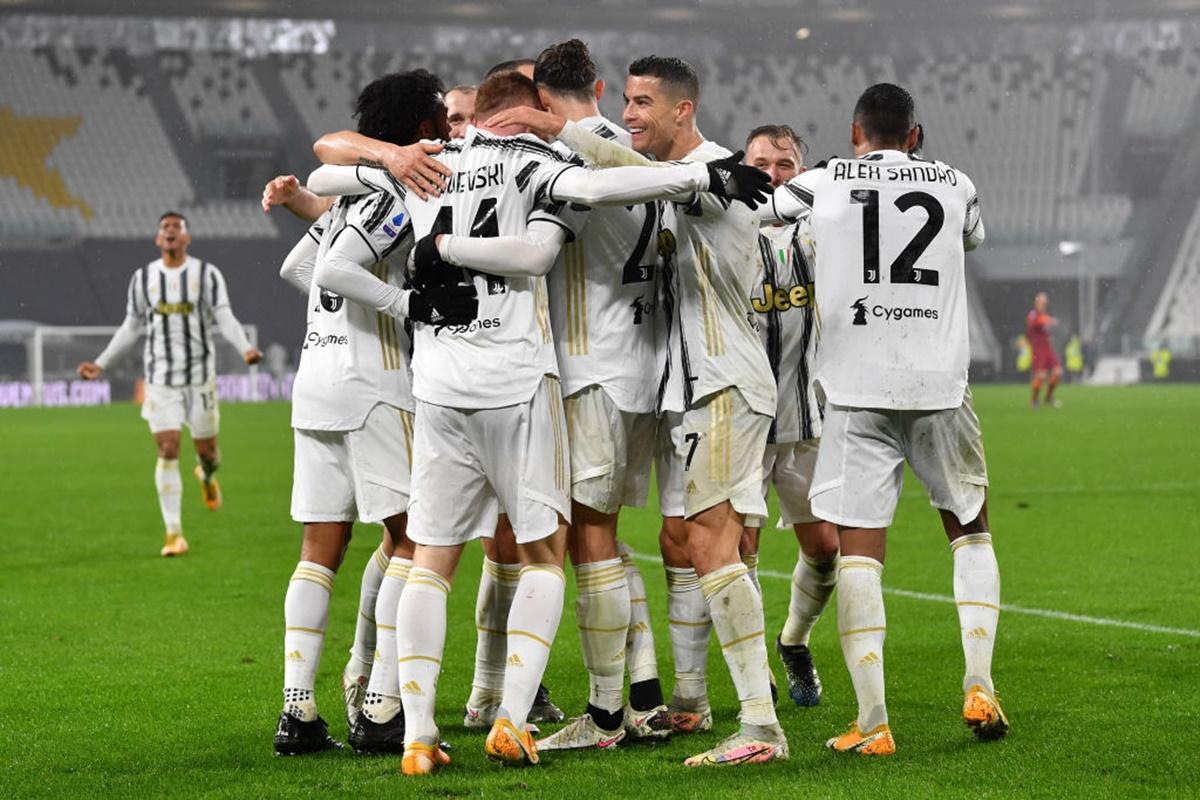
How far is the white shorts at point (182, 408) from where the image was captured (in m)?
11.1

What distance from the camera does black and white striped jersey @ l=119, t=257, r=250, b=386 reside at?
11.1 meters

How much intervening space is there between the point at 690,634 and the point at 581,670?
4.25ft

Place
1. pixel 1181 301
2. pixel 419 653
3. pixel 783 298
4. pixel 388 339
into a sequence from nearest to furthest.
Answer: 1. pixel 419 653
2. pixel 388 339
3. pixel 783 298
4. pixel 1181 301

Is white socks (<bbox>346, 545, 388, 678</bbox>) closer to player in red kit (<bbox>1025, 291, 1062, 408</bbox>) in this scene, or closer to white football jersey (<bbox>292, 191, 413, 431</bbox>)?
white football jersey (<bbox>292, 191, 413, 431</bbox>)

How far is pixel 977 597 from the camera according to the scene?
16.0 feet

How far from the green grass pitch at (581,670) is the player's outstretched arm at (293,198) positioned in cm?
179

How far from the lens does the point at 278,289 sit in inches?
1459

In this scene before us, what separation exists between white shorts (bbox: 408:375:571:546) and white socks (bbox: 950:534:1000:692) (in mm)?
1338

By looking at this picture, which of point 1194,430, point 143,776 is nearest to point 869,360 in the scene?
point 143,776

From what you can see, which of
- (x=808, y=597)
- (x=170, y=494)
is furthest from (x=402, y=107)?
(x=170, y=494)

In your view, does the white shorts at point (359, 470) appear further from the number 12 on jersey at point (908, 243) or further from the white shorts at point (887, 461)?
the number 12 on jersey at point (908, 243)

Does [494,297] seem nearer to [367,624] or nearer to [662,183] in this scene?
[662,183]

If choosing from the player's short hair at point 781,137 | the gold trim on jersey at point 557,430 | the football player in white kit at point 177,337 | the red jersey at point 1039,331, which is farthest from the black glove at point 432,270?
the red jersey at point 1039,331

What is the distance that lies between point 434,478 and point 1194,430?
19.9m
